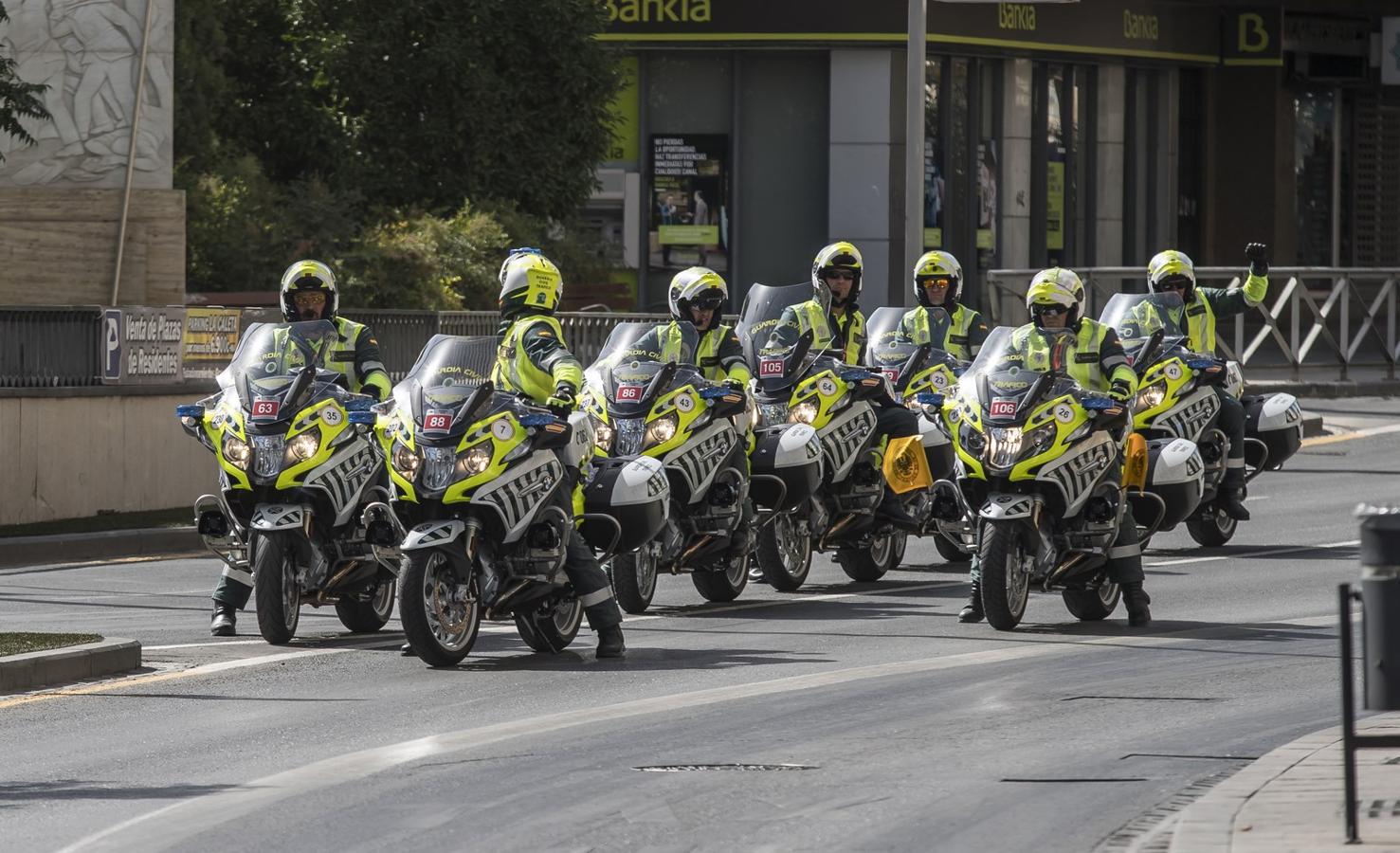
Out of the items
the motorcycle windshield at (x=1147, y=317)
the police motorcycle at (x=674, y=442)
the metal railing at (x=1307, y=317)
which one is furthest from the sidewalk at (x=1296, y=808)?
the metal railing at (x=1307, y=317)

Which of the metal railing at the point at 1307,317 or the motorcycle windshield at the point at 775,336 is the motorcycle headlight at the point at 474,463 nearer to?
the motorcycle windshield at the point at 775,336

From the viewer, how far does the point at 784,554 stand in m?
15.9

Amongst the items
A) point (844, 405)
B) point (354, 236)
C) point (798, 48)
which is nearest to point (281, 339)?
point (844, 405)

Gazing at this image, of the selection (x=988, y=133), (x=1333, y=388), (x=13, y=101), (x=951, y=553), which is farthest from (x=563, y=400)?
(x=988, y=133)

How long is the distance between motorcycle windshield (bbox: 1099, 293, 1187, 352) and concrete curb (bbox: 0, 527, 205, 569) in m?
6.41

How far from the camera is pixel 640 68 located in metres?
36.1

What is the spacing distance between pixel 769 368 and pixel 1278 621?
12.0 ft

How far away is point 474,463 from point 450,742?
238 cm

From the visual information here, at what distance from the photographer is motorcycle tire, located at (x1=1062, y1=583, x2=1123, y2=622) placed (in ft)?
46.3

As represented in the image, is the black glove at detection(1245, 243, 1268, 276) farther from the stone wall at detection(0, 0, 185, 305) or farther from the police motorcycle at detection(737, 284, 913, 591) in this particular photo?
the stone wall at detection(0, 0, 185, 305)

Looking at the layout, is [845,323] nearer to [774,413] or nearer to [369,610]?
[774,413]

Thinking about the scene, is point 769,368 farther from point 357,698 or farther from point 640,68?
point 640,68

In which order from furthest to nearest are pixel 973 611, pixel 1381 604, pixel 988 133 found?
pixel 988 133 < pixel 973 611 < pixel 1381 604

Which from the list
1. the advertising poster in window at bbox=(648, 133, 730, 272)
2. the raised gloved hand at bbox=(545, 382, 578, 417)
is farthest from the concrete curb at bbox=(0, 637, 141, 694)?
the advertising poster in window at bbox=(648, 133, 730, 272)
